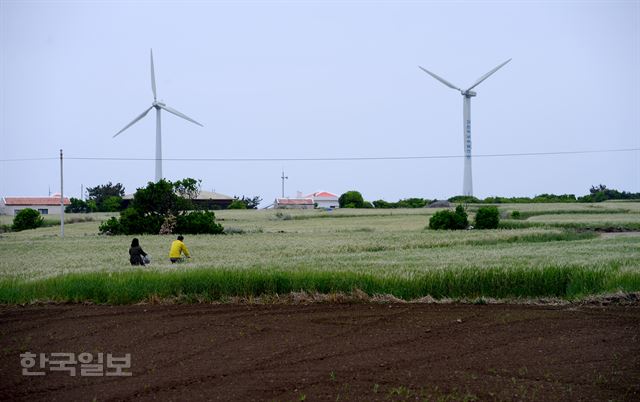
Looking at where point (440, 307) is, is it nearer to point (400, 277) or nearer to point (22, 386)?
point (400, 277)

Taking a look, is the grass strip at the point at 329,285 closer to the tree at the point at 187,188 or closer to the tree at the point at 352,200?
the tree at the point at 187,188

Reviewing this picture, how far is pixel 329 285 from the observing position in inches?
695

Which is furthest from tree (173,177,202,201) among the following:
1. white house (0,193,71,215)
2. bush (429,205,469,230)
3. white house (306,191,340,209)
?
white house (306,191,340,209)

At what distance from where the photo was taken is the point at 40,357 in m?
11.3

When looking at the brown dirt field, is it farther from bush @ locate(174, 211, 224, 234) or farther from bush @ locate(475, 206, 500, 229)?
bush @ locate(475, 206, 500, 229)

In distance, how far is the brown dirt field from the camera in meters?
9.27

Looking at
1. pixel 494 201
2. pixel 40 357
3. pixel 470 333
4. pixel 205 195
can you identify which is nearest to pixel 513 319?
pixel 470 333

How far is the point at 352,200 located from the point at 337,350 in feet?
339

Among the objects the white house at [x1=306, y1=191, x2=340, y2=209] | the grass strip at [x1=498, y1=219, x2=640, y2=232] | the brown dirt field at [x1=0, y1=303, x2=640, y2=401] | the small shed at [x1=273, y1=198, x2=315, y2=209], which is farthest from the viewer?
the white house at [x1=306, y1=191, x2=340, y2=209]

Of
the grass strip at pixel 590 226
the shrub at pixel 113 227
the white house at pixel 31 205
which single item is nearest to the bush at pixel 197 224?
the shrub at pixel 113 227

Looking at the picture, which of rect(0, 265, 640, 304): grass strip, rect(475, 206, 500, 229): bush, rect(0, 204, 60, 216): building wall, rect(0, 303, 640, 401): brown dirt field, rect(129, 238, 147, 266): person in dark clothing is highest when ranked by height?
rect(0, 204, 60, 216): building wall

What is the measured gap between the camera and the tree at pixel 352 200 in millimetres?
112875

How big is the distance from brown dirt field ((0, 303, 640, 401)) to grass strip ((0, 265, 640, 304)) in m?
1.26

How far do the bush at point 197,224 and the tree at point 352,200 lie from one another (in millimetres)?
62184
